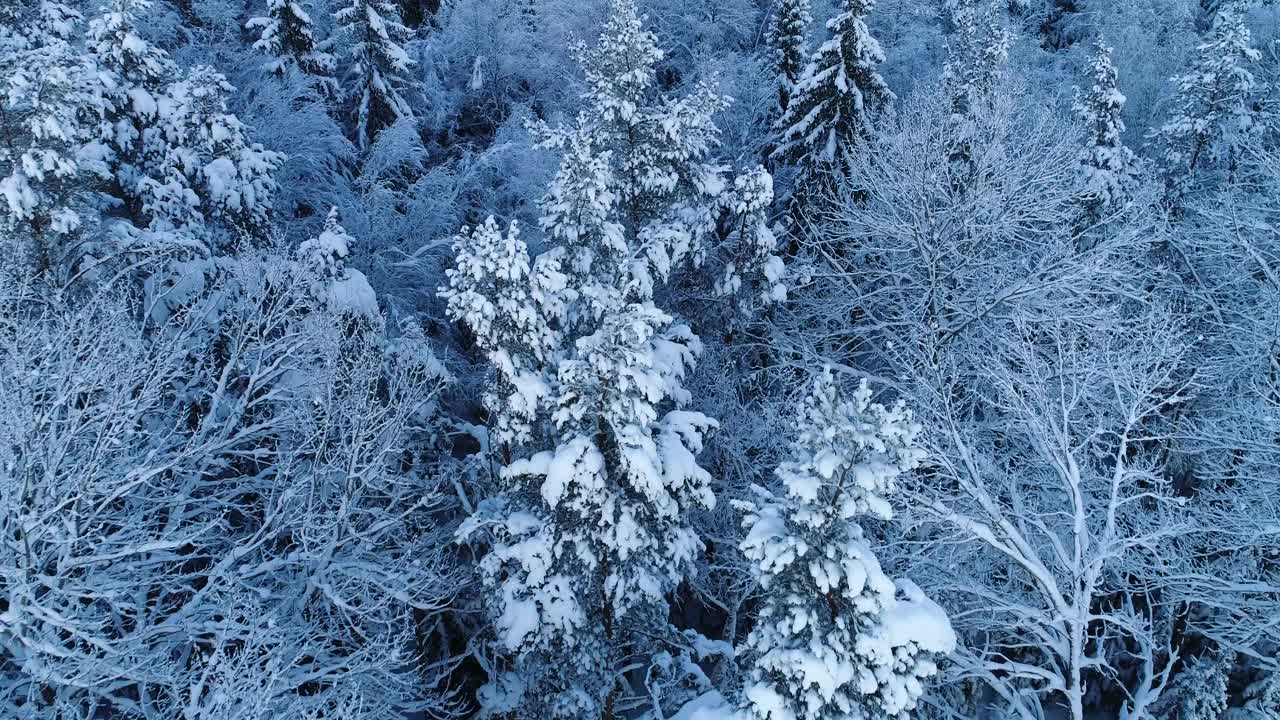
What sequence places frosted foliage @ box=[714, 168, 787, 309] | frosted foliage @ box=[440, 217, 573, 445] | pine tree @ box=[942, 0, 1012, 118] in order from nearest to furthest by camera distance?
frosted foliage @ box=[440, 217, 573, 445]
frosted foliage @ box=[714, 168, 787, 309]
pine tree @ box=[942, 0, 1012, 118]

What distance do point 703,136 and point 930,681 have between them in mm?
11566

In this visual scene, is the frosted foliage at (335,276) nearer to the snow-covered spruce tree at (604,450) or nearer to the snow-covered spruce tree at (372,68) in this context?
the snow-covered spruce tree at (604,450)

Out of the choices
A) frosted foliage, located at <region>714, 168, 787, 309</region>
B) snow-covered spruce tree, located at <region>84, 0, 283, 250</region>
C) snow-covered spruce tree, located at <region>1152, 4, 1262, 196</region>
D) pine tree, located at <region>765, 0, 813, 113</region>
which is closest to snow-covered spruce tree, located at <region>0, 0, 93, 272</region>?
snow-covered spruce tree, located at <region>84, 0, 283, 250</region>

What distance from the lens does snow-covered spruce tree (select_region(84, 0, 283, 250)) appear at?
14555 millimetres

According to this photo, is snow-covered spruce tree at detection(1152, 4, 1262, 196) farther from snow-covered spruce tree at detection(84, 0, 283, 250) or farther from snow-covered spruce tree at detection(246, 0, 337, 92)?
snow-covered spruce tree at detection(246, 0, 337, 92)

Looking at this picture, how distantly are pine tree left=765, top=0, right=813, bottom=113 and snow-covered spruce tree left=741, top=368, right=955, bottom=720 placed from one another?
1725cm

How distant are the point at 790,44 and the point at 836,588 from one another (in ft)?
64.3

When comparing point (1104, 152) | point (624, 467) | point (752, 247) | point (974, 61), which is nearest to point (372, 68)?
point (752, 247)

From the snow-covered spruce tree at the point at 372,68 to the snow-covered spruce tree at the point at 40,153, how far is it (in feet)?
37.1

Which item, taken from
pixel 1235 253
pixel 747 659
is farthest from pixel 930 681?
pixel 1235 253

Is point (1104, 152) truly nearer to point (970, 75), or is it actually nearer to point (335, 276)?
point (970, 75)

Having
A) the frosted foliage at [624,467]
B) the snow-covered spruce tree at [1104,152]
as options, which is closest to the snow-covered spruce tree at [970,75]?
the snow-covered spruce tree at [1104,152]

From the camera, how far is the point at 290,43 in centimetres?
2306

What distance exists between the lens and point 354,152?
2302 cm
